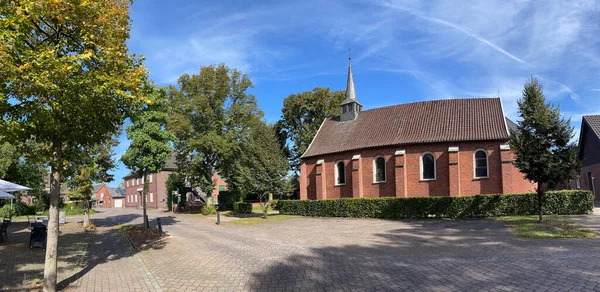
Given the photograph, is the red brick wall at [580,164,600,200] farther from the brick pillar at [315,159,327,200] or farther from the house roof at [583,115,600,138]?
the brick pillar at [315,159,327,200]

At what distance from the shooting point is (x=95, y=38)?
6.99 meters

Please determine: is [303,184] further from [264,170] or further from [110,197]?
[110,197]

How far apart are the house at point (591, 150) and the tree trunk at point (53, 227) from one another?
3867 cm

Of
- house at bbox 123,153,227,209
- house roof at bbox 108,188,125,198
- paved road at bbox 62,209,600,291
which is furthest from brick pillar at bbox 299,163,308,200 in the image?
house roof at bbox 108,188,125,198

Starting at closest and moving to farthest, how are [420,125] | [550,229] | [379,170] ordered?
[550,229] < [420,125] < [379,170]

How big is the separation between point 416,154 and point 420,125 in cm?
280

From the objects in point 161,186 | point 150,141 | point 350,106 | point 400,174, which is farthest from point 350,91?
point 161,186

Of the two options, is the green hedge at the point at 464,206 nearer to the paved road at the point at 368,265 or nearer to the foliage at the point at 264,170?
the foliage at the point at 264,170

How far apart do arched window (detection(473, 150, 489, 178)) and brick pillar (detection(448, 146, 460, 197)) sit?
1.37m

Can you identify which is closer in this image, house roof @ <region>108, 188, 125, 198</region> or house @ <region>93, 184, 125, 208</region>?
house @ <region>93, 184, 125, 208</region>

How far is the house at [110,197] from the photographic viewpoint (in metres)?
75.4

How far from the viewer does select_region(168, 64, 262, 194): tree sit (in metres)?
31.1

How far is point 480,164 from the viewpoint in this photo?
966 inches

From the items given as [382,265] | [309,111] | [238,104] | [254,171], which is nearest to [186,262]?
[382,265]
